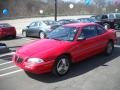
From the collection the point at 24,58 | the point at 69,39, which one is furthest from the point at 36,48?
the point at 69,39

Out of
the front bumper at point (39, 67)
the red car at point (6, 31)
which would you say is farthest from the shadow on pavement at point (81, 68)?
the red car at point (6, 31)

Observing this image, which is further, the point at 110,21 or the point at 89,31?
the point at 110,21

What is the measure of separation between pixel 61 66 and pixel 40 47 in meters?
0.92

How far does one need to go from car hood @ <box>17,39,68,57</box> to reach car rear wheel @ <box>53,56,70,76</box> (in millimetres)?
428

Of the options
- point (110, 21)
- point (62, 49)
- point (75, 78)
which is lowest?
point (75, 78)

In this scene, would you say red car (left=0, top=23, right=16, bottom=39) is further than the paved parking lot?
Yes

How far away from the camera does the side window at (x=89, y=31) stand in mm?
8852

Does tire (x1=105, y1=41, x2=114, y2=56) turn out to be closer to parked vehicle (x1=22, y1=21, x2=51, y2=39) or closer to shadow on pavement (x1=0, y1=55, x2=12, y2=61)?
shadow on pavement (x1=0, y1=55, x2=12, y2=61)

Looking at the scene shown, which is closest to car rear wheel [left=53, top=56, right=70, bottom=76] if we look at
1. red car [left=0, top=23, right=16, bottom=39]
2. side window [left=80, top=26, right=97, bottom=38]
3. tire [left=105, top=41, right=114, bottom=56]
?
side window [left=80, top=26, right=97, bottom=38]

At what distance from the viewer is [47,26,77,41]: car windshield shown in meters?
8.41

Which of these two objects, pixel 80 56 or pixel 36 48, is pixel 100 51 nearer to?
pixel 80 56

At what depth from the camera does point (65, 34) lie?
8.63 meters

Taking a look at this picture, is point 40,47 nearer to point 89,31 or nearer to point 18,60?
point 18,60

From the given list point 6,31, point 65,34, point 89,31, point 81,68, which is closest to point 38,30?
point 6,31
